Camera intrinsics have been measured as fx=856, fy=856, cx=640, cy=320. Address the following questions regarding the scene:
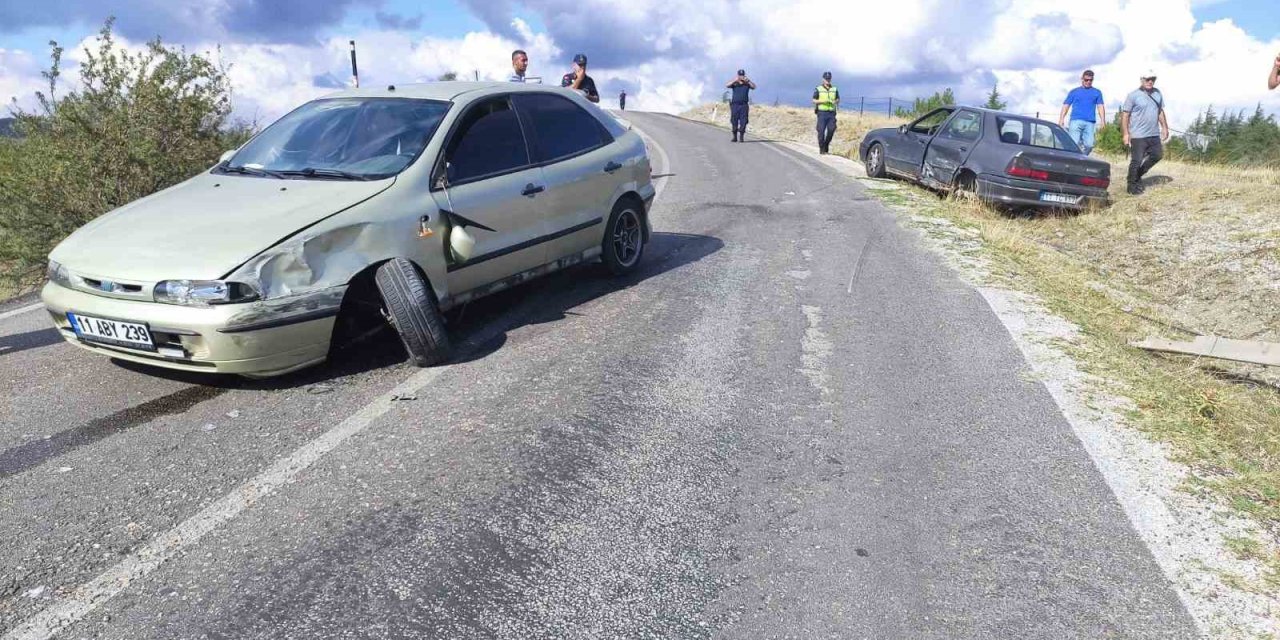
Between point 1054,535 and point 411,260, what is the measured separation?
3498mm

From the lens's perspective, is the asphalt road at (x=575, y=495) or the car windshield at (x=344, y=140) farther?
the car windshield at (x=344, y=140)

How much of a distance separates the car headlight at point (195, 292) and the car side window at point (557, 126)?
253 cm

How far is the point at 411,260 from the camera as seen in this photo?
4.87 meters

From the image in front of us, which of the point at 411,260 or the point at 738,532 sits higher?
the point at 411,260

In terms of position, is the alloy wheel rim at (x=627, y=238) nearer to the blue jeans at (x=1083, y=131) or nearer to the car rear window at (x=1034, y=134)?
the car rear window at (x=1034, y=134)

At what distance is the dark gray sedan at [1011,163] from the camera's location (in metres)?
11.7

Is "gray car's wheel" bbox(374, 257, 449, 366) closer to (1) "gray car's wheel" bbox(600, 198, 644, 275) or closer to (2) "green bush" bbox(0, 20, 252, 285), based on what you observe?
(1) "gray car's wheel" bbox(600, 198, 644, 275)

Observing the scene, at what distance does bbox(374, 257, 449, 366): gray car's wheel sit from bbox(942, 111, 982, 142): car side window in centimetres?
1012

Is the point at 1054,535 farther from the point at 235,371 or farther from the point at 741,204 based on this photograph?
the point at 741,204

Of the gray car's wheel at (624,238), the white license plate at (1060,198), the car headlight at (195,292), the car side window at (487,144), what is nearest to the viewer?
the car headlight at (195,292)

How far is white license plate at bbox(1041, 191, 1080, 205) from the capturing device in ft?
38.5

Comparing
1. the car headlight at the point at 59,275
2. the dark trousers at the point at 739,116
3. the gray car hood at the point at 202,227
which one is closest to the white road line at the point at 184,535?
the gray car hood at the point at 202,227

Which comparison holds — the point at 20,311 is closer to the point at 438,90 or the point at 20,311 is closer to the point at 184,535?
the point at 438,90

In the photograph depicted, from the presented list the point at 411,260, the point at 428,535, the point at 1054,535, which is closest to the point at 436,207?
the point at 411,260
